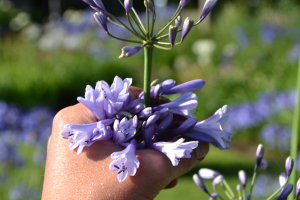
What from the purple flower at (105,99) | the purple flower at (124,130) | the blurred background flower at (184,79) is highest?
the purple flower at (105,99)

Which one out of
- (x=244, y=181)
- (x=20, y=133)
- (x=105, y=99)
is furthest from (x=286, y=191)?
(x=20, y=133)

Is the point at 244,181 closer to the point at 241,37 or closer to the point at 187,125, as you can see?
the point at 187,125

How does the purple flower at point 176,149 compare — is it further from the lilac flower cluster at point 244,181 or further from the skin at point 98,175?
the lilac flower cluster at point 244,181

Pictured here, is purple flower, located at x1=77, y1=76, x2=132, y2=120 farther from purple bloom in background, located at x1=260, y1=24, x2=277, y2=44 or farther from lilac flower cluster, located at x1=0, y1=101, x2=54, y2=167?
purple bloom in background, located at x1=260, y1=24, x2=277, y2=44

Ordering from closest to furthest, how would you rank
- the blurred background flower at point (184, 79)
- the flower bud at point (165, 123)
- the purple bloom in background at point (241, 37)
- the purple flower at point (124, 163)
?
the purple flower at point (124, 163)
the flower bud at point (165, 123)
the blurred background flower at point (184, 79)
the purple bloom in background at point (241, 37)

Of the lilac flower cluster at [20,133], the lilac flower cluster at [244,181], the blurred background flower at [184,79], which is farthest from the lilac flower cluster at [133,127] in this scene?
the lilac flower cluster at [20,133]

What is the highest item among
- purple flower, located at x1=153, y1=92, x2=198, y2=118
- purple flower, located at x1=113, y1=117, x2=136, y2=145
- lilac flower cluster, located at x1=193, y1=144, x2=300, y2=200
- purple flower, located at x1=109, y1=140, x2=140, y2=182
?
purple flower, located at x1=153, y1=92, x2=198, y2=118

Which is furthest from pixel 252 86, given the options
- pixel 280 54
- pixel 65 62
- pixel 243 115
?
pixel 65 62

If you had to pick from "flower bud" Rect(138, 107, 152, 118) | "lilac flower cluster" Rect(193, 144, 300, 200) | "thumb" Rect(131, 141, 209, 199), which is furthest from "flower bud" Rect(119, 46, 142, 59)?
"lilac flower cluster" Rect(193, 144, 300, 200)
